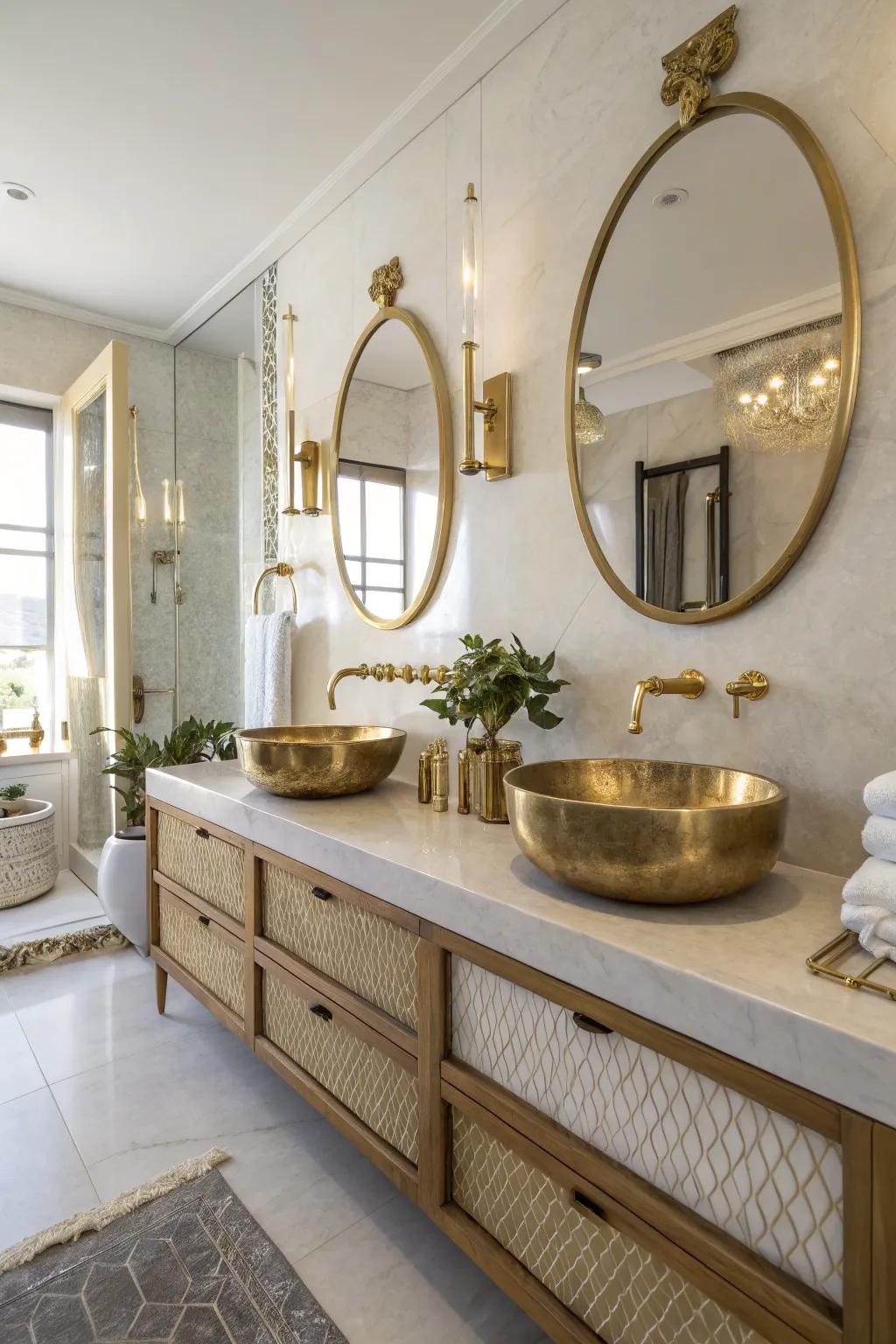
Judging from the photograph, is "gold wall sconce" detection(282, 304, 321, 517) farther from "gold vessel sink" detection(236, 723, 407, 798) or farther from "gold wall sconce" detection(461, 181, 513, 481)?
"gold vessel sink" detection(236, 723, 407, 798)

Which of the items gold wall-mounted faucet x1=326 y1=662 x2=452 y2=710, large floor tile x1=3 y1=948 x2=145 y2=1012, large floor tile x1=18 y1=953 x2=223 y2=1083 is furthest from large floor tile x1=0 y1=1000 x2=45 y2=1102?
gold wall-mounted faucet x1=326 y1=662 x2=452 y2=710

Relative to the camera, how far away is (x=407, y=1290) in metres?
1.29

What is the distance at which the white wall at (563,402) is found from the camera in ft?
Answer: 3.62

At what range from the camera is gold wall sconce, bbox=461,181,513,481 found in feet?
5.38

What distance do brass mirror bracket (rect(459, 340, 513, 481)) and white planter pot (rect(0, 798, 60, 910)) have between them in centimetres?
239

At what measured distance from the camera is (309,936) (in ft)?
4.90

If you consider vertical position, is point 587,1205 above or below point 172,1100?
above

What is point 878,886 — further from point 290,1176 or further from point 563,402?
point 290,1176

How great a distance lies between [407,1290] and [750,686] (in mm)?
1193

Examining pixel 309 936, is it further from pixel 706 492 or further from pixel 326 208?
pixel 326 208

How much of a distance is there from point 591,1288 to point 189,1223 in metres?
0.85

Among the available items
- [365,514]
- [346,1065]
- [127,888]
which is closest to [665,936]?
[346,1065]

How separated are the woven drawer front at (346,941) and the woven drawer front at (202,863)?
0.49ft

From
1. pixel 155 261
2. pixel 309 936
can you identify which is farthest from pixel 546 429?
pixel 155 261
